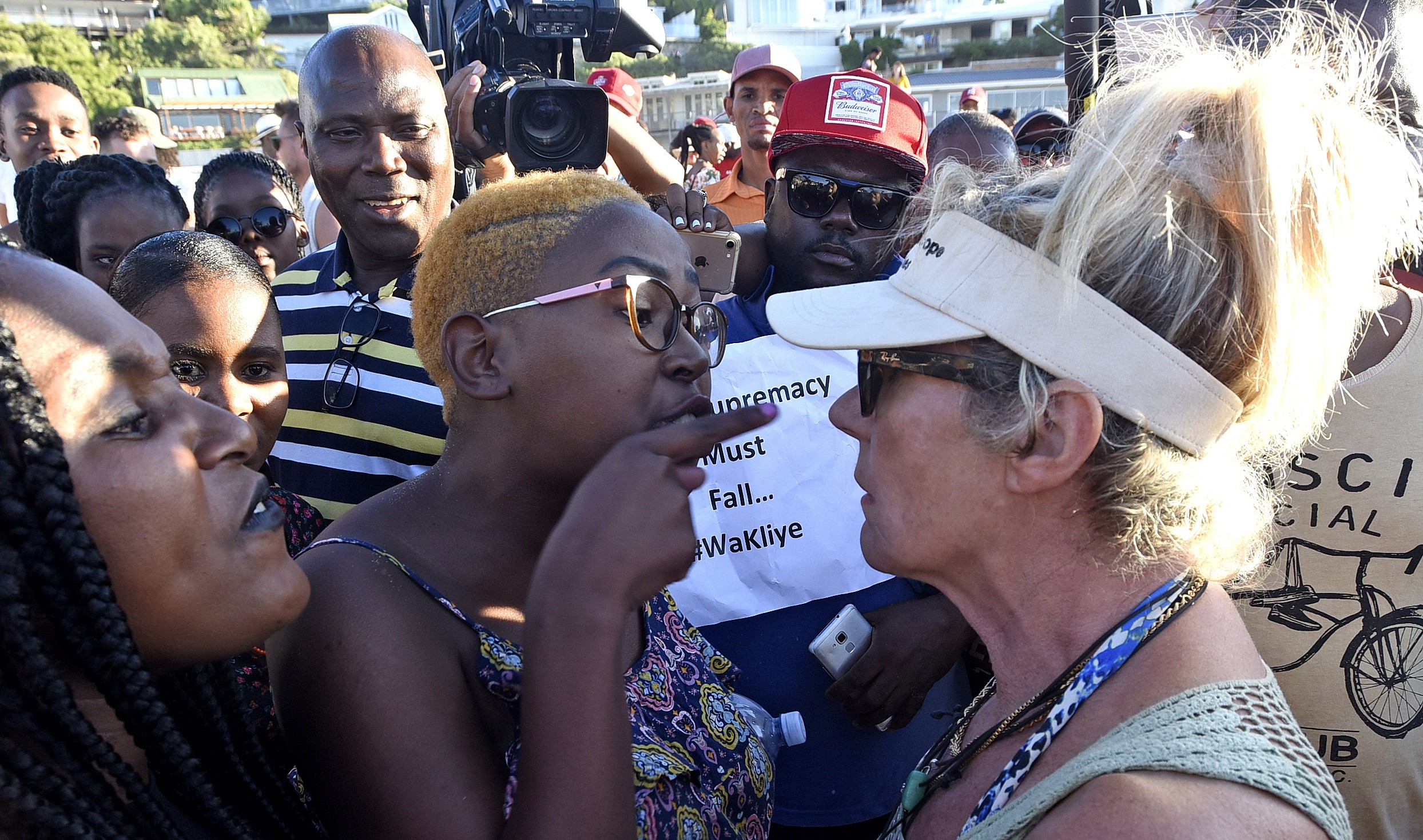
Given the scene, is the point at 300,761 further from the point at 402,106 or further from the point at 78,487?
the point at 402,106

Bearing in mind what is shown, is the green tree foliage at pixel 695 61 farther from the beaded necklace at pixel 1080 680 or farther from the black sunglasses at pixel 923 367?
the beaded necklace at pixel 1080 680

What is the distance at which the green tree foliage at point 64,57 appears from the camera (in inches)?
1308

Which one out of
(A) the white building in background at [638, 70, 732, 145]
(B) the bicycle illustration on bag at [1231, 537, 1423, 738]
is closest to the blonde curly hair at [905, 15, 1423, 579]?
(B) the bicycle illustration on bag at [1231, 537, 1423, 738]

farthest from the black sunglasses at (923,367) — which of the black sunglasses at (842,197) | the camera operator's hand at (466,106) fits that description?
the camera operator's hand at (466,106)

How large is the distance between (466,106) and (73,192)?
161 cm

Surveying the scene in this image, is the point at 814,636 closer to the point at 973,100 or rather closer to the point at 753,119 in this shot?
the point at 753,119

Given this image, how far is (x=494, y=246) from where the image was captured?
1.80m

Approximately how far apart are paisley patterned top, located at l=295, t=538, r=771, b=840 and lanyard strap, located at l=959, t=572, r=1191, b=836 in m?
0.46

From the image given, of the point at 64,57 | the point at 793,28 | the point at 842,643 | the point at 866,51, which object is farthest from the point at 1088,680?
the point at 793,28

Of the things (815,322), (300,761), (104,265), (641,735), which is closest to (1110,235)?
(815,322)

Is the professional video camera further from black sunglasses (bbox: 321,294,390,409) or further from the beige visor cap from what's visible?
the beige visor cap

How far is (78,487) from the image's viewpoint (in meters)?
1.07

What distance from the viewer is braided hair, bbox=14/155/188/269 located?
11.7ft

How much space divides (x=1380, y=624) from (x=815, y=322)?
4.85 feet
